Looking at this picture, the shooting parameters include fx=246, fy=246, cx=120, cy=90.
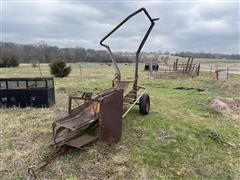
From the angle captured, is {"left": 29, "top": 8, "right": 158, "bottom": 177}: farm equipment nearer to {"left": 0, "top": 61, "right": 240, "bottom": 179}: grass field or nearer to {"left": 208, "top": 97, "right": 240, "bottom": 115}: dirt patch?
{"left": 0, "top": 61, "right": 240, "bottom": 179}: grass field

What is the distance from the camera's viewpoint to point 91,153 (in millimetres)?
3592

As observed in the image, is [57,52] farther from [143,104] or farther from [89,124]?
[89,124]

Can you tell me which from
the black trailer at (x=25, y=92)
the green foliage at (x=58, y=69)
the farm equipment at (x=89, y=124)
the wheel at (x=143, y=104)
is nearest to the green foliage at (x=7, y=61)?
the green foliage at (x=58, y=69)

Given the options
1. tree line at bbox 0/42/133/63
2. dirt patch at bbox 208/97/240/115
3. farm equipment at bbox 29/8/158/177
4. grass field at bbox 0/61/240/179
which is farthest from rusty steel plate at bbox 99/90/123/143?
tree line at bbox 0/42/133/63

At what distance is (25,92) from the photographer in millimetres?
6133

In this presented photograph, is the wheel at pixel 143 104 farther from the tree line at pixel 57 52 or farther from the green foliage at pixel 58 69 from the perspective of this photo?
the tree line at pixel 57 52

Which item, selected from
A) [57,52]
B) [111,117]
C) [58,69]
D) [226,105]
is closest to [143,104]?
[111,117]

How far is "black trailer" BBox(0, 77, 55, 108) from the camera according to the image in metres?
6.11

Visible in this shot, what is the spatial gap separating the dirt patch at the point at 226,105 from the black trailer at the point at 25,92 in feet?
14.8

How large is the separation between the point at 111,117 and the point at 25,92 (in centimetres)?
318

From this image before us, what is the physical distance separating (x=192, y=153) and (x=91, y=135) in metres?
1.64

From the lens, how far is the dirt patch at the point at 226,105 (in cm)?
668

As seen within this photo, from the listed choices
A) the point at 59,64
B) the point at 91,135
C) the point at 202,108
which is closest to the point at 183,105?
the point at 202,108

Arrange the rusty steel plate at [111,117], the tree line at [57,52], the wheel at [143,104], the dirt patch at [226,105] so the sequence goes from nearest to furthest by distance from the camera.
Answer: the rusty steel plate at [111,117] < the wheel at [143,104] < the dirt patch at [226,105] < the tree line at [57,52]
